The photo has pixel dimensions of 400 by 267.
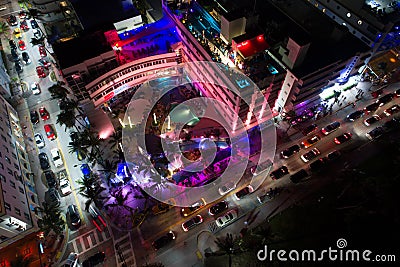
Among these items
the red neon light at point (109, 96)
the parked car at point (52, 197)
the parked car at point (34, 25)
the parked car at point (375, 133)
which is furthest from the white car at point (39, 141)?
the parked car at point (375, 133)

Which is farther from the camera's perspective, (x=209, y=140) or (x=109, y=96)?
(x=109, y=96)

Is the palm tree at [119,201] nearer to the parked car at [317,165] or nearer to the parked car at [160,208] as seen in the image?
the parked car at [160,208]

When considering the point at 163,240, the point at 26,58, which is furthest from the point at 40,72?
the point at 163,240

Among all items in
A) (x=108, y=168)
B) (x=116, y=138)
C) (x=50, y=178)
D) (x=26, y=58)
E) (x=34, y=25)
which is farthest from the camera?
(x=34, y=25)

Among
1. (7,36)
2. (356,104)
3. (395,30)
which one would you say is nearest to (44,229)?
(7,36)

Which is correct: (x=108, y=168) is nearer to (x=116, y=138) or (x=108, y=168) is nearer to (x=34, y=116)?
(x=116, y=138)

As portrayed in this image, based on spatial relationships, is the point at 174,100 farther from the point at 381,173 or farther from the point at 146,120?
the point at 381,173
